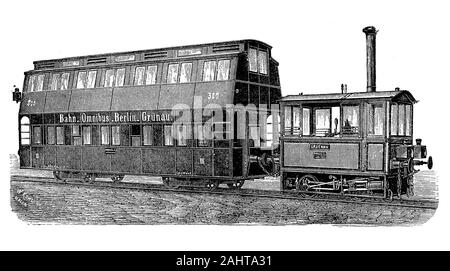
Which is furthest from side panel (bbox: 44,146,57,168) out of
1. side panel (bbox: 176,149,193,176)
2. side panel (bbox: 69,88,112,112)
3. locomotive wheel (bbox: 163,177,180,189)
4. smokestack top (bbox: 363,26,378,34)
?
smokestack top (bbox: 363,26,378,34)

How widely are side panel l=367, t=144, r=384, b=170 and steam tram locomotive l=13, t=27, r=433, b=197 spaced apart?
25 mm

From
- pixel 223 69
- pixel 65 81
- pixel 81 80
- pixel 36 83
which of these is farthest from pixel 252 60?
pixel 36 83

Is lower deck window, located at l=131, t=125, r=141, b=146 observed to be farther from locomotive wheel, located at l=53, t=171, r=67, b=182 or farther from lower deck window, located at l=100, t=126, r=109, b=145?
locomotive wheel, located at l=53, t=171, r=67, b=182

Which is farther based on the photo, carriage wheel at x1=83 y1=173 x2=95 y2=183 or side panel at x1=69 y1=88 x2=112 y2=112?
carriage wheel at x1=83 y1=173 x2=95 y2=183

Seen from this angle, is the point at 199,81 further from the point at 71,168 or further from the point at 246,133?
the point at 71,168

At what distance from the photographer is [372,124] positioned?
15.8 meters

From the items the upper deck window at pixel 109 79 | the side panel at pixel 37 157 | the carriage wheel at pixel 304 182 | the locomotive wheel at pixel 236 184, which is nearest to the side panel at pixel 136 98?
the upper deck window at pixel 109 79

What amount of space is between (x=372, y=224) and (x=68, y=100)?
39.1ft

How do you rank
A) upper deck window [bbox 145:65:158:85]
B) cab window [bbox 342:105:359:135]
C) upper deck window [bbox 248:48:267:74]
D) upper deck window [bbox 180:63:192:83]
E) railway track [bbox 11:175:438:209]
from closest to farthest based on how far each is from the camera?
railway track [bbox 11:175:438:209]
cab window [bbox 342:105:359:135]
upper deck window [bbox 248:48:267:74]
upper deck window [bbox 180:63:192:83]
upper deck window [bbox 145:65:158:85]

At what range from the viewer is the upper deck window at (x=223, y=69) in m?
17.7

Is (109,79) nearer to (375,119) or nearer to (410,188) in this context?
(375,119)

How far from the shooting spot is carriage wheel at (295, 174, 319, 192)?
652 inches

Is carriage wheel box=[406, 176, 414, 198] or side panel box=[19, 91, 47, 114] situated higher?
side panel box=[19, 91, 47, 114]

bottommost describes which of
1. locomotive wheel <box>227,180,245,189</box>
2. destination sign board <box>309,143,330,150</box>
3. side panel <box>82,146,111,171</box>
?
locomotive wheel <box>227,180,245,189</box>
